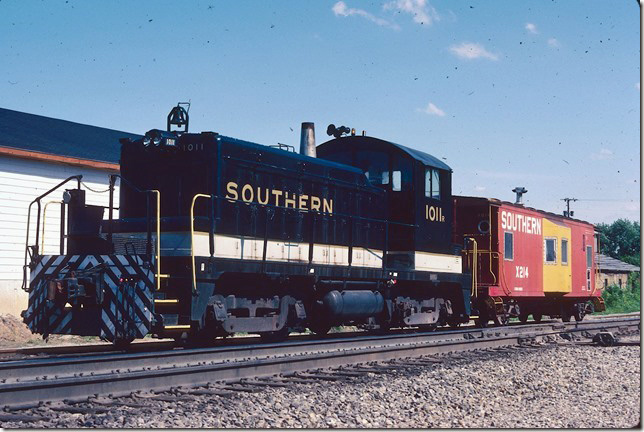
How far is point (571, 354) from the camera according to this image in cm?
1202

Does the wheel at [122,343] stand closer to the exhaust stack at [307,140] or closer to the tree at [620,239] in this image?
the exhaust stack at [307,140]

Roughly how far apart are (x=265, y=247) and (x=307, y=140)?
141 inches

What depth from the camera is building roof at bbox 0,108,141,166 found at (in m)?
18.7

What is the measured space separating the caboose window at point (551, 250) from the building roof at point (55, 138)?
12340 millimetres

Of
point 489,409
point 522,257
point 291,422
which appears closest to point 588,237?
point 522,257

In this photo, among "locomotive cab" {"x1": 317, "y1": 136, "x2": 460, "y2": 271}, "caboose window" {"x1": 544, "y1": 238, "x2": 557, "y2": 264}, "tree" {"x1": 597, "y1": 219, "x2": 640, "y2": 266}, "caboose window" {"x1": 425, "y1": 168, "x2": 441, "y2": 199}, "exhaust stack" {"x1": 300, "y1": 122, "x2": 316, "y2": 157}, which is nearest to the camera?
"exhaust stack" {"x1": 300, "y1": 122, "x2": 316, "y2": 157}

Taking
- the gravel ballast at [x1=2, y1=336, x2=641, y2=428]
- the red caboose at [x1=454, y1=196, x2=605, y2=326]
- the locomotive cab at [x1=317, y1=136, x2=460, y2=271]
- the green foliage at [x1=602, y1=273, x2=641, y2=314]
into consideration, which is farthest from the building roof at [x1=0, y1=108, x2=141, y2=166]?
the green foliage at [x1=602, y1=273, x2=641, y2=314]

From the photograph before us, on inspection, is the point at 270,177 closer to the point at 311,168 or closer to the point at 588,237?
the point at 311,168

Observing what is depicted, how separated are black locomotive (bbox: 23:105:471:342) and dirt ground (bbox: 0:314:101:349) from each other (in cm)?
419

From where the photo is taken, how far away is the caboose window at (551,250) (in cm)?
2089

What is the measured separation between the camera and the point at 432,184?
15.5 m

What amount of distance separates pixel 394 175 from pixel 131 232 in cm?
576

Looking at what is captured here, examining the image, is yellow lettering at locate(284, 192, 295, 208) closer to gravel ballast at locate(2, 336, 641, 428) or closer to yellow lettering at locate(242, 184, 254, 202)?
yellow lettering at locate(242, 184, 254, 202)

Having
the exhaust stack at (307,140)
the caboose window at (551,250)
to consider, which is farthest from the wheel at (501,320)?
the exhaust stack at (307,140)
